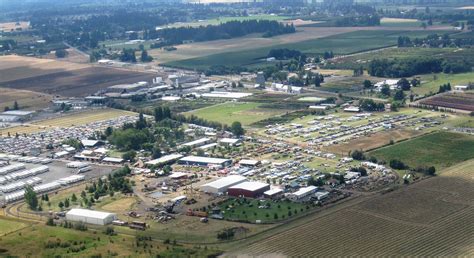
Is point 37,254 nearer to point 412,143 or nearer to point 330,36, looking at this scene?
point 412,143

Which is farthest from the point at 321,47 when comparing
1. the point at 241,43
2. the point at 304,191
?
the point at 304,191

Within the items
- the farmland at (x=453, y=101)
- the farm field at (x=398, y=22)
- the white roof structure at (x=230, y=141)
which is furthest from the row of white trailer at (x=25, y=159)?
the farm field at (x=398, y=22)

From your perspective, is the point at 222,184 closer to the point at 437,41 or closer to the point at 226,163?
the point at 226,163

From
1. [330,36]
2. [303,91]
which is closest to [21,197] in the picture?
[303,91]

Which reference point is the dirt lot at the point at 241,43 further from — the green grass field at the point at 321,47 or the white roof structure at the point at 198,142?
the white roof structure at the point at 198,142

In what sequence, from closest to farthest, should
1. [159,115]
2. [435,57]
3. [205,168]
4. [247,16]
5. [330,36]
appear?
[205,168] < [159,115] < [435,57] < [330,36] < [247,16]

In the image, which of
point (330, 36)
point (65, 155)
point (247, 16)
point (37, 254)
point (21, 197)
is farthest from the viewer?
point (247, 16)

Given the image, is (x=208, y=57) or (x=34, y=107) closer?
(x=34, y=107)

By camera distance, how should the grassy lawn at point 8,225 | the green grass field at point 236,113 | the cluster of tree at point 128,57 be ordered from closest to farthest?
1. the grassy lawn at point 8,225
2. the green grass field at point 236,113
3. the cluster of tree at point 128,57
